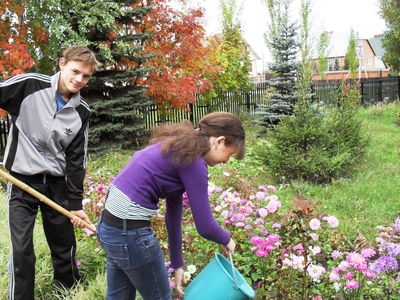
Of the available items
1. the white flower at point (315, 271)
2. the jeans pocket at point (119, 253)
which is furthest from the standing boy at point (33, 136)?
the white flower at point (315, 271)

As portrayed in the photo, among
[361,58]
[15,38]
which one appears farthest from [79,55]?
[361,58]

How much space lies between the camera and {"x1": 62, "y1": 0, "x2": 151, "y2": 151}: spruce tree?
815 cm

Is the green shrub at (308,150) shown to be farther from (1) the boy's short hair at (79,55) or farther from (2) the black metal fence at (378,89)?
(2) the black metal fence at (378,89)

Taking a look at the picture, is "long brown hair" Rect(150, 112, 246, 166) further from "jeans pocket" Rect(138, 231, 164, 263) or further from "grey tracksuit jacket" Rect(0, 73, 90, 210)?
"grey tracksuit jacket" Rect(0, 73, 90, 210)

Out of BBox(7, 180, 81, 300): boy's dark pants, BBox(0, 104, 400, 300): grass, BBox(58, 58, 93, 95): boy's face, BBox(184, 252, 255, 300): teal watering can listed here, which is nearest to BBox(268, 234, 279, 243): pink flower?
BBox(184, 252, 255, 300): teal watering can

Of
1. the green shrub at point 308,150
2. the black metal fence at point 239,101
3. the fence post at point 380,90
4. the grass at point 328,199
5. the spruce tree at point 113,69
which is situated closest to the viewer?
the grass at point 328,199

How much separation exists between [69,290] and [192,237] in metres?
0.99

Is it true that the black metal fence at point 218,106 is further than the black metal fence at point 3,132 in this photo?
Yes

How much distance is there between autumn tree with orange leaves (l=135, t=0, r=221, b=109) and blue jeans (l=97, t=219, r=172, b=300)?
22.8ft

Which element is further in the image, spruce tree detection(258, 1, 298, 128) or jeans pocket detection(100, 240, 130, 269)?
spruce tree detection(258, 1, 298, 128)

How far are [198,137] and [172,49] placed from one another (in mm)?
7595

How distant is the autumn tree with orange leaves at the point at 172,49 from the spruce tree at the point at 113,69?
0.86 feet

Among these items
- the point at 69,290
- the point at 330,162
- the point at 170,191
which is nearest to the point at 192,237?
the point at 69,290

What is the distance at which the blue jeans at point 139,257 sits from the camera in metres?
1.85
